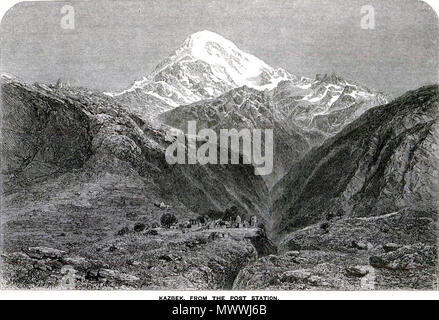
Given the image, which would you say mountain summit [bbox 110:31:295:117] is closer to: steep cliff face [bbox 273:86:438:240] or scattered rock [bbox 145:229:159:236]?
steep cliff face [bbox 273:86:438:240]

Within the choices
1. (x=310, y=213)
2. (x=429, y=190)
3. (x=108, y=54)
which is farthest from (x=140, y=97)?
(x=429, y=190)

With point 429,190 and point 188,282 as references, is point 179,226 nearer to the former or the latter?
point 188,282

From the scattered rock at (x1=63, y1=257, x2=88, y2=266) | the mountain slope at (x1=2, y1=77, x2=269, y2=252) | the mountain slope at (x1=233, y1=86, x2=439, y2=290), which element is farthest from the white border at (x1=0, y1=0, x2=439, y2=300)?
the mountain slope at (x1=2, y1=77, x2=269, y2=252)

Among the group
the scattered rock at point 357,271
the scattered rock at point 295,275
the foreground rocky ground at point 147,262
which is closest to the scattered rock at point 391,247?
the scattered rock at point 357,271

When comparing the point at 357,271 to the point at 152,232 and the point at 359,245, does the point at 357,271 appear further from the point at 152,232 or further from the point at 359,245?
the point at 152,232

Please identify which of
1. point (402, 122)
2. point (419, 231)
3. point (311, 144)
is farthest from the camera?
point (311, 144)

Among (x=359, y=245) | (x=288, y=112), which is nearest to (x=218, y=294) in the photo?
(x=359, y=245)
